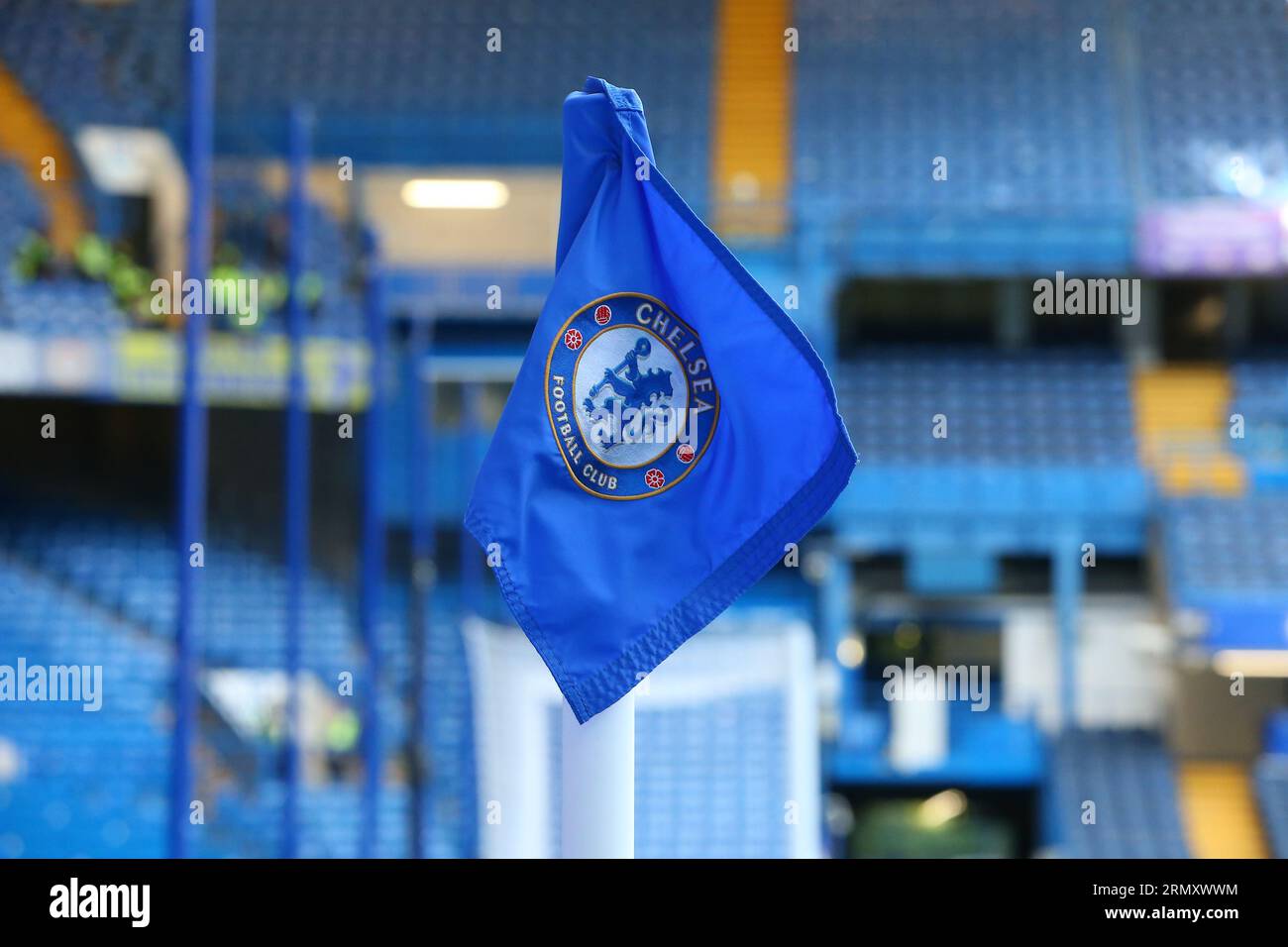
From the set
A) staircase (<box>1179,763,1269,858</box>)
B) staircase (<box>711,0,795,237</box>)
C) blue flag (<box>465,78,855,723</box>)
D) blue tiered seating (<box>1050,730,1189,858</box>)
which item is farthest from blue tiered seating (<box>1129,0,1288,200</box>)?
blue flag (<box>465,78,855,723</box>)

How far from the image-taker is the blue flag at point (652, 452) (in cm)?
164

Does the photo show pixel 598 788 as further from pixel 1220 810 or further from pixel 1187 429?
pixel 1187 429

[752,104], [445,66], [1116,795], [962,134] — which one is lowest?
[1116,795]

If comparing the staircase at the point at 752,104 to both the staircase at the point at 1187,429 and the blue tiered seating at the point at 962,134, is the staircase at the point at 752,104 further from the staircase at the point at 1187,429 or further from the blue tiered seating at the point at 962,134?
the staircase at the point at 1187,429

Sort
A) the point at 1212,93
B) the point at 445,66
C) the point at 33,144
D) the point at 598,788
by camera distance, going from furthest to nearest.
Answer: the point at 445,66 < the point at 1212,93 < the point at 33,144 < the point at 598,788

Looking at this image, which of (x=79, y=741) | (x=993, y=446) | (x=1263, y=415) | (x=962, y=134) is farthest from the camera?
(x=962, y=134)

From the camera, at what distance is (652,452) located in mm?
1646

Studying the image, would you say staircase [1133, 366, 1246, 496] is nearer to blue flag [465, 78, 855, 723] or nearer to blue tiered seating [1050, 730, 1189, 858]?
blue tiered seating [1050, 730, 1189, 858]

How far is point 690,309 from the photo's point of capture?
1670mm

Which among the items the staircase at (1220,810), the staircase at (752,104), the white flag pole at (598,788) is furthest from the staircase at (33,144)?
the white flag pole at (598,788)

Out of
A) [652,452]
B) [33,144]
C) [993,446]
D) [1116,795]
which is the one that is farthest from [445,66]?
[652,452]

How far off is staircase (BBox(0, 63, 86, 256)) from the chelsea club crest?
338 inches

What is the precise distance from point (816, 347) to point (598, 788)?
36.7 feet

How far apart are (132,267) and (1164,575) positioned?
7518 mm
